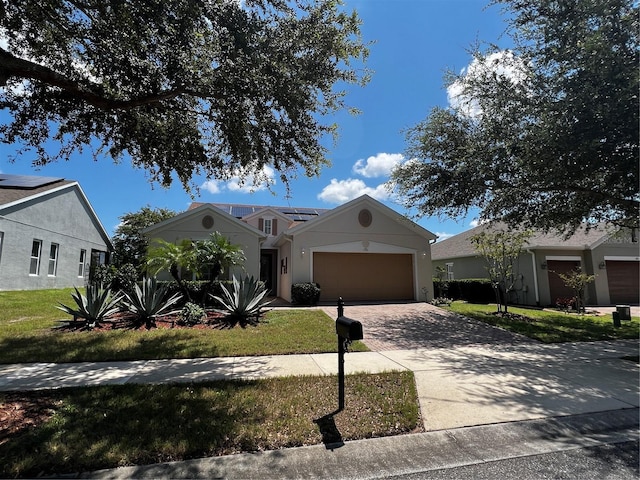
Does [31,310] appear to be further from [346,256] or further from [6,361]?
[346,256]

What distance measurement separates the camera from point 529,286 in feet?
57.2

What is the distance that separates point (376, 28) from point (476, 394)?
24.3 ft

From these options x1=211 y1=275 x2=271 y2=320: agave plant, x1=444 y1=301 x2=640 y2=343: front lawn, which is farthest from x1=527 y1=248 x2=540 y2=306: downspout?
x1=211 y1=275 x2=271 y2=320: agave plant

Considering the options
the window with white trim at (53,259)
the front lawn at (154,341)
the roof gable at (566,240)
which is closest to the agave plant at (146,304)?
the front lawn at (154,341)

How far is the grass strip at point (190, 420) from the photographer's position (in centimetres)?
312

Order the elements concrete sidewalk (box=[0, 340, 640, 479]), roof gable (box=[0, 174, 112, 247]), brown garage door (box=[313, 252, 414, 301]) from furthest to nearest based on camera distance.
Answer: brown garage door (box=[313, 252, 414, 301]), roof gable (box=[0, 174, 112, 247]), concrete sidewalk (box=[0, 340, 640, 479])

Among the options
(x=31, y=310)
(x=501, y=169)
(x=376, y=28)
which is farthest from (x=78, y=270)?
(x=501, y=169)

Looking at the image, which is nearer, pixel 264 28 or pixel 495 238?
pixel 264 28

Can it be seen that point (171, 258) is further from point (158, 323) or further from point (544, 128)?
point (544, 128)

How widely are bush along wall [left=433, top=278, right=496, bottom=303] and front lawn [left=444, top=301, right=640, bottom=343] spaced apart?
5266mm

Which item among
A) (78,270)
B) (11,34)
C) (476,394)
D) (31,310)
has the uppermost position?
(11,34)

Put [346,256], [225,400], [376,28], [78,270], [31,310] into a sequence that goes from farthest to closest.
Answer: [78,270] → [346,256] → [31,310] → [376,28] → [225,400]

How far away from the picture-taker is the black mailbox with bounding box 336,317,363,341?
12.2 feet

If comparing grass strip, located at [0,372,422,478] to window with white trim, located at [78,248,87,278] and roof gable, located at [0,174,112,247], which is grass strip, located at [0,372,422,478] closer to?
roof gable, located at [0,174,112,247]
